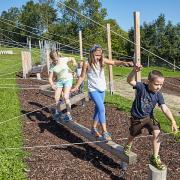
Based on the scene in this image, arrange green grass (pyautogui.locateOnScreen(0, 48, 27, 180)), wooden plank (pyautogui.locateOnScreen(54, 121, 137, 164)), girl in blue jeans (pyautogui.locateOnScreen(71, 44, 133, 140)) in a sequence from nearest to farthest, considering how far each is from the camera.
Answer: wooden plank (pyautogui.locateOnScreen(54, 121, 137, 164)) < green grass (pyautogui.locateOnScreen(0, 48, 27, 180)) < girl in blue jeans (pyautogui.locateOnScreen(71, 44, 133, 140))

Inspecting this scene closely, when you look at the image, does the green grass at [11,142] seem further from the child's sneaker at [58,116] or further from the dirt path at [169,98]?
the dirt path at [169,98]

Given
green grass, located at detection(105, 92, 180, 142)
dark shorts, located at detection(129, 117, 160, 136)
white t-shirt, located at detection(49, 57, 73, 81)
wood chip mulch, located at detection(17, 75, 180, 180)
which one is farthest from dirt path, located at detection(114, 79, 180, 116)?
dark shorts, located at detection(129, 117, 160, 136)

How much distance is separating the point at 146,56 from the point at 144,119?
46926 mm

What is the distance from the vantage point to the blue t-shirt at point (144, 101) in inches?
211

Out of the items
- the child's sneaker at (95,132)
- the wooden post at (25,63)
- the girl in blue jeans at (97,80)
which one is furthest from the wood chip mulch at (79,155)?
the wooden post at (25,63)

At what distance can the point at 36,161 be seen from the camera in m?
6.32

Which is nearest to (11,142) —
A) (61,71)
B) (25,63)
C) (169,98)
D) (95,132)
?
(95,132)

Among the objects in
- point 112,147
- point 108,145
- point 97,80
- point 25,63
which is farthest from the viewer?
point 25,63

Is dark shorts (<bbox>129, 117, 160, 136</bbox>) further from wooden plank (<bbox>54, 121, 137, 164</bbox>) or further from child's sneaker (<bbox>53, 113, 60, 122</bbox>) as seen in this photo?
child's sneaker (<bbox>53, 113, 60, 122</bbox>)

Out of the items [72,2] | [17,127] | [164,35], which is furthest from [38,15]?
[17,127]

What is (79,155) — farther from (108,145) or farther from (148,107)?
(148,107)

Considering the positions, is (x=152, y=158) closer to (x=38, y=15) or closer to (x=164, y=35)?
(x=164, y=35)

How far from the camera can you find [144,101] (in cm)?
537

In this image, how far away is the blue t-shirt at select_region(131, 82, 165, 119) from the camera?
5.35m
